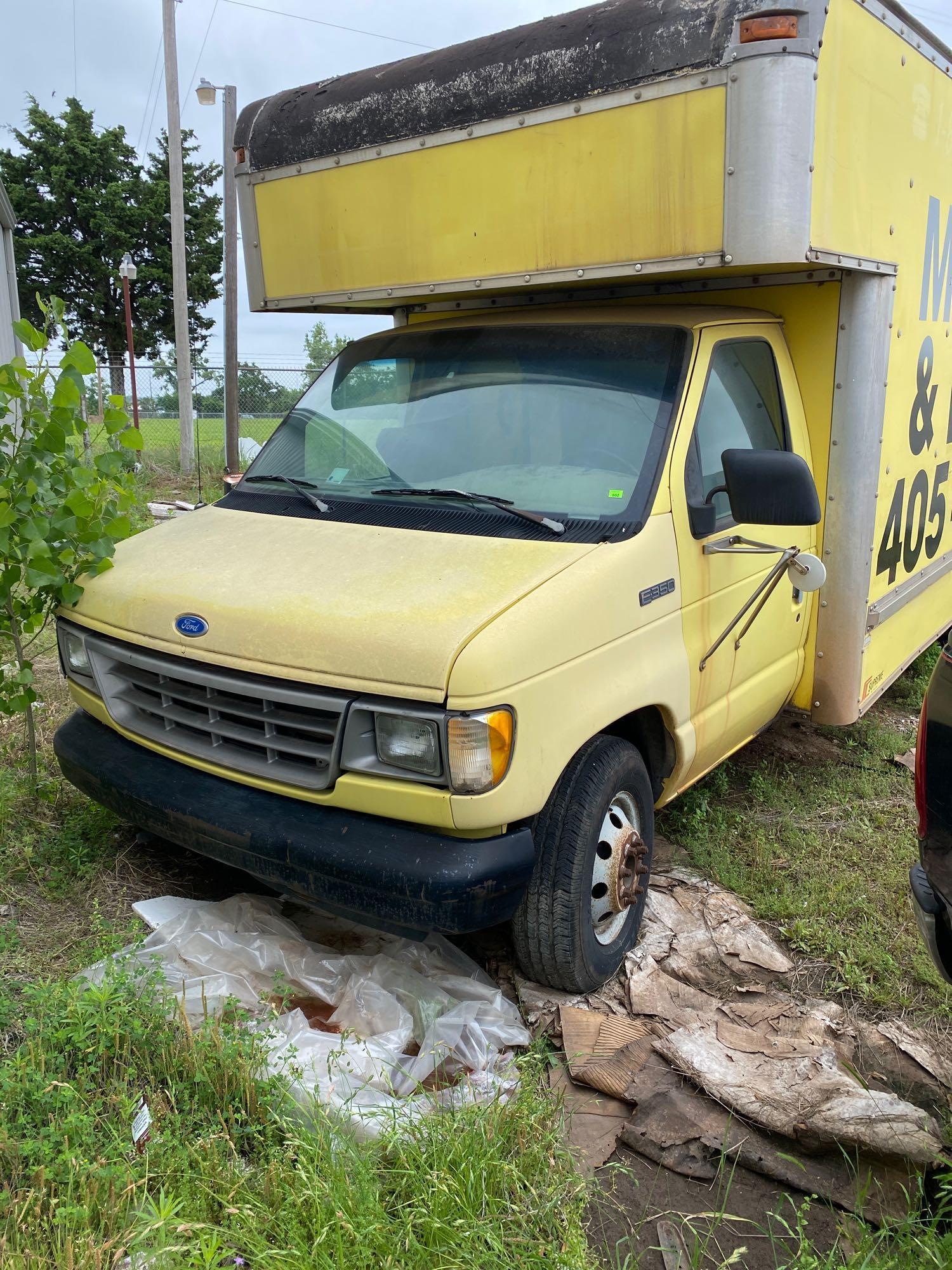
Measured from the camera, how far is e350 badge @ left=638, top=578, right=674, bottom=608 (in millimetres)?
3154

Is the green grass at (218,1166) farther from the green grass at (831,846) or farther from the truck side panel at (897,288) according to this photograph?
the truck side panel at (897,288)

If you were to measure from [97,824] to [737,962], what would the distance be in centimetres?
249

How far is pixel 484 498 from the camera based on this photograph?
10.8 ft

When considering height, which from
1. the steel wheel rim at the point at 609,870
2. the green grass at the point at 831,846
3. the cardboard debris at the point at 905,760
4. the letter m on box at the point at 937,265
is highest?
the letter m on box at the point at 937,265

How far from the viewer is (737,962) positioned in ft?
11.4

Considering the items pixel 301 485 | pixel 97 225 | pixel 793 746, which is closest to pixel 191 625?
pixel 301 485

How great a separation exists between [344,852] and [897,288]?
3.41 meters

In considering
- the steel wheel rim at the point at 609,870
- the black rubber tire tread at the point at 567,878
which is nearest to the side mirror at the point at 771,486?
the black rubber tire tread at the point at 567,878

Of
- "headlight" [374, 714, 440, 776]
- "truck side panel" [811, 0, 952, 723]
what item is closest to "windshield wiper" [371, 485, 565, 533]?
"headlight" [374, 714, 440, 776]

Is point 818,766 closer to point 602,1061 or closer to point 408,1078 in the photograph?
point 602,1061

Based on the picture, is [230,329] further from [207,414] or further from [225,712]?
[225,712]

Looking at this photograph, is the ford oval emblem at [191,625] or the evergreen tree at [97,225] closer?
the ford oval emblem at [191,625]

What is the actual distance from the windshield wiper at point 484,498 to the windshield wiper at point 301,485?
0.19 meters

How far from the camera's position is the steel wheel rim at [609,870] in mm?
3240
